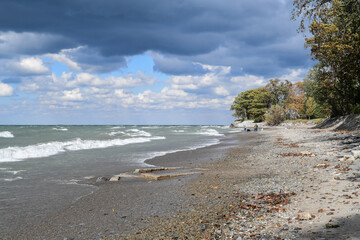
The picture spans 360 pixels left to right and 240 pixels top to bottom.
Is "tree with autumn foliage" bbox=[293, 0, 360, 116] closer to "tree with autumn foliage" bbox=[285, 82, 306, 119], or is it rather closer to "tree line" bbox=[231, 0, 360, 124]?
"tree line" bbox=[231, 0, 360, 124]

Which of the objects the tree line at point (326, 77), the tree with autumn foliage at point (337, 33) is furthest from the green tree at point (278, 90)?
the tree with autumn foliage at point (337, 33)

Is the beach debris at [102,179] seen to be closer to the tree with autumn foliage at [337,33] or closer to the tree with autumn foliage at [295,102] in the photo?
the tree with autumn foliage at [337,33]

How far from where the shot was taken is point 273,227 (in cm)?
554

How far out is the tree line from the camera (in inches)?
654

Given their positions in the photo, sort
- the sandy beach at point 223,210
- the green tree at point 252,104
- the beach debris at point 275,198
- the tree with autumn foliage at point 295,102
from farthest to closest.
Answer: the green tree at point 252,104
the tree with autumn foliage at point 295,102
the beach debris at point 275,198
the sandy beach at point 223,210

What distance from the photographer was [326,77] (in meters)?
33.8

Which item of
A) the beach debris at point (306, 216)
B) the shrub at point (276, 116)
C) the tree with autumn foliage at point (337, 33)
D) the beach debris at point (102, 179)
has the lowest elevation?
the beach debris at point (102, 179)

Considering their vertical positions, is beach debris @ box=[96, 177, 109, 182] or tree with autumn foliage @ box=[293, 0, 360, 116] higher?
tree with autumn foliage @ box=[293, 0, 360, 116]

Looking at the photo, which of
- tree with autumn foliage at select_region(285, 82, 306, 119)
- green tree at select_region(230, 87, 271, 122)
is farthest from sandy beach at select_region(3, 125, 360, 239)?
green tree at select_region(230, 87, 271, 122)

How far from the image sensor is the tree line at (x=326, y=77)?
1662cm

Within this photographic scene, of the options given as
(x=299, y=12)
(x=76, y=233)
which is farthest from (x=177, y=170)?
(x=299, y=12)

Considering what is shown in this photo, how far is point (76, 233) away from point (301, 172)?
9.28m

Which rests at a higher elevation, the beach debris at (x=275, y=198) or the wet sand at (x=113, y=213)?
the beach debris at (x=275, y=198)

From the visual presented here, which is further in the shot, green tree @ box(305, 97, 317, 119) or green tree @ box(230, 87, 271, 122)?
green tree @ box(230, 87, 271, 122)
